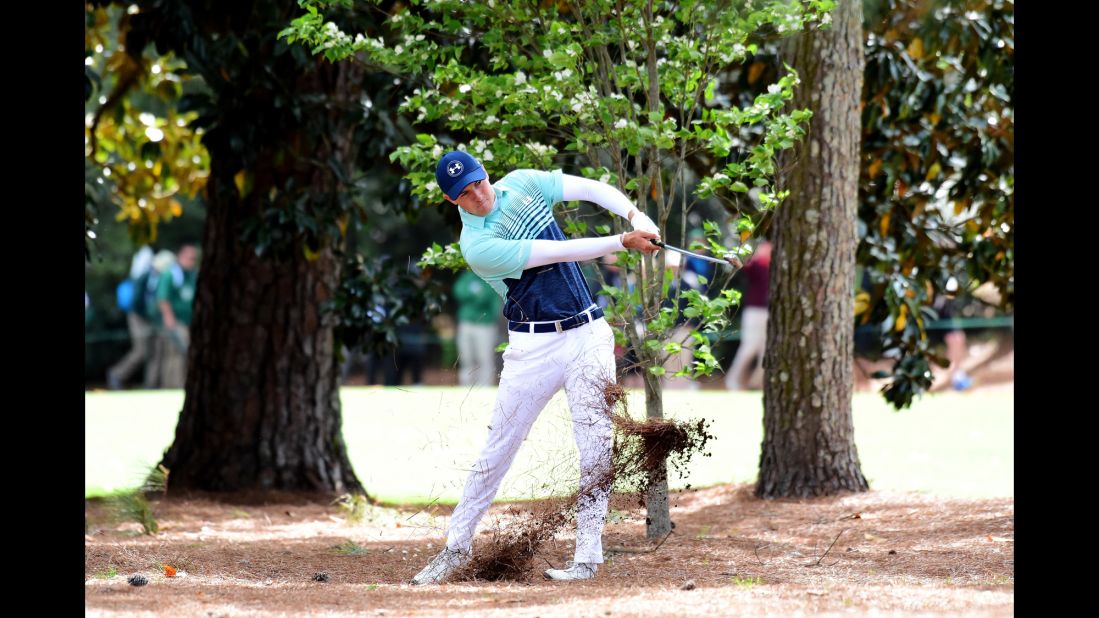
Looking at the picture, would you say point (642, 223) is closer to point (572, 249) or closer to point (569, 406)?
point (572, 249)

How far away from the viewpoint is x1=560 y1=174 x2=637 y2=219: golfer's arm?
5.54 metres

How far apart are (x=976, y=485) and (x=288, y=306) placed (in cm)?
496

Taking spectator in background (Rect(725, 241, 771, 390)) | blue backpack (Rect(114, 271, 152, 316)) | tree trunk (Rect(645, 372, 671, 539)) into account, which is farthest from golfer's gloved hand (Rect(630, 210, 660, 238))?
blue backpack (Rect(114, 271, 152, 316))

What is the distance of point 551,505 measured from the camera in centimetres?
597

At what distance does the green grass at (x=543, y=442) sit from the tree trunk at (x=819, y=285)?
856 millimetres

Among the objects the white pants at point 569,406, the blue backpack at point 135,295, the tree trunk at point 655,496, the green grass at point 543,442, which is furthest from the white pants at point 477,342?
the white pants at point 569,406

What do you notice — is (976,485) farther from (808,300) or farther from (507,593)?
(507,593)

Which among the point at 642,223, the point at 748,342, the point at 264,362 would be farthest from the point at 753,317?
the point at 642,223

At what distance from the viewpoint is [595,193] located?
18.4 ft

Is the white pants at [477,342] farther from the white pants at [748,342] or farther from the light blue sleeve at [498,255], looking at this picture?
the light blue sleeve at [498,255]

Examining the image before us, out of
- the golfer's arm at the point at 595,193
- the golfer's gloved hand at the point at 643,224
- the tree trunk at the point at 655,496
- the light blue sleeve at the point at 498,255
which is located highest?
the golfer's arm at the point at 595,193

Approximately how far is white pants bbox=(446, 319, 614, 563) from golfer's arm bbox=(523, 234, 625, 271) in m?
0.36

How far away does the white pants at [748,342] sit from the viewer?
55.7ft

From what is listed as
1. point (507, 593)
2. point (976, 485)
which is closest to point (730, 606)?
point (507, 593)
